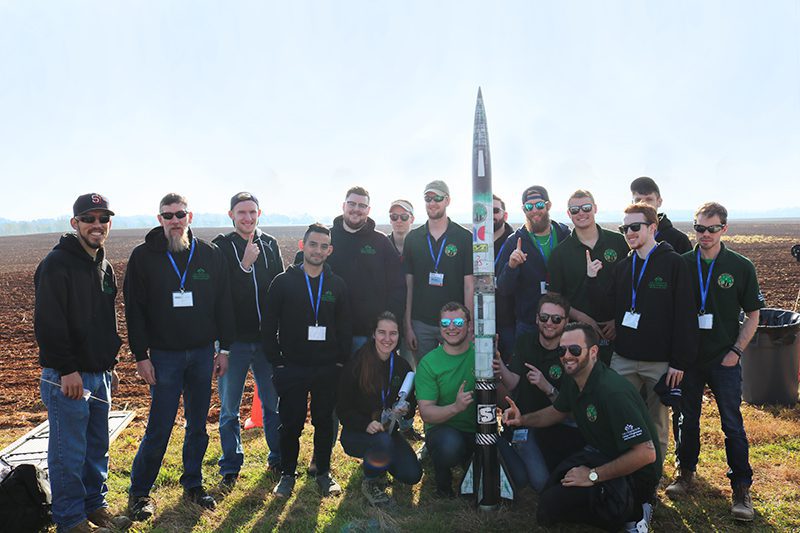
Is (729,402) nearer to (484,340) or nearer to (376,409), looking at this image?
(484,340)

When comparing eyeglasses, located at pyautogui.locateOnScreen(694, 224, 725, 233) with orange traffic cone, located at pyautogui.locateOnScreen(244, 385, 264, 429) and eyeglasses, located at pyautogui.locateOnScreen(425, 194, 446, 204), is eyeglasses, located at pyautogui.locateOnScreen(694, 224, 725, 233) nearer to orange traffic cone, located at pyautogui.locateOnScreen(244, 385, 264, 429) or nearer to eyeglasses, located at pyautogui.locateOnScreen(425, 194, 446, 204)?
eyeglasses, located at pyautogui.locateOnScreen(425, 194, 446, 204)

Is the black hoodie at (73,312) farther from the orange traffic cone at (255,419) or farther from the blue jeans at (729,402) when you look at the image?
the blue jeans at (729,402)

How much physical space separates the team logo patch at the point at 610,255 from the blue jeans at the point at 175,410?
4109 mm

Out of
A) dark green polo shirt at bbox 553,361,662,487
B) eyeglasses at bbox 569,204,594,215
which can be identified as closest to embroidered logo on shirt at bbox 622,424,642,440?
dark green polo shirt at bbox 553,361,662,487

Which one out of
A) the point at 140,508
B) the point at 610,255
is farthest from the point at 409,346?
the point at 140,508

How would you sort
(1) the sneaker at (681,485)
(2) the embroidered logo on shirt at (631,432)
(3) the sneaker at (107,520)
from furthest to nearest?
(1) the sneaker at (681,485), (3) the sneaker at (107,520), (2) the embroidered logo on shirt at (631,432)

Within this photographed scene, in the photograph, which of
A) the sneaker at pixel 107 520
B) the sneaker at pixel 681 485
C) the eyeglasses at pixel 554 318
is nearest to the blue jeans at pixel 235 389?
the sneaker at pixel 107 520

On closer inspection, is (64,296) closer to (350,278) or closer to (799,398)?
(350,278)

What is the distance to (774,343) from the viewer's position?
7.80 meters

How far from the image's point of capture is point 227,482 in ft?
19.6

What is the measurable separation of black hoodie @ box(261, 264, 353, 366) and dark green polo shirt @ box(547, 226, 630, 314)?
2.37m

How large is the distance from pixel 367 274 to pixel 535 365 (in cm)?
213

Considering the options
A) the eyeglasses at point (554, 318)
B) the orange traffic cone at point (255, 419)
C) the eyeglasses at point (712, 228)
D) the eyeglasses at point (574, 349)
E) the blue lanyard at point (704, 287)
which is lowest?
the orange traffic cone at point (255, 419)

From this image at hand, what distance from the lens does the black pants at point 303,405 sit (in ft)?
18.8
